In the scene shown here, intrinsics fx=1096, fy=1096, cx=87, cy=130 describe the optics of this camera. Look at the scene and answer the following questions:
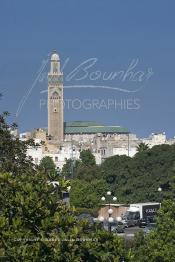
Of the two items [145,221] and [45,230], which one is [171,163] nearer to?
[145,221]

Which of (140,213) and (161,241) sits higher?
(140,213)

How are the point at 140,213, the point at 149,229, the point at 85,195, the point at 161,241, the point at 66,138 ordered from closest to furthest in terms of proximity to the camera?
1. the point at 161,241
2. the point at 149,229
3. the point at 140,213
4. the point at 85,195
5. the point at 66,138

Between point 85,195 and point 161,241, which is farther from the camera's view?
point 85,195

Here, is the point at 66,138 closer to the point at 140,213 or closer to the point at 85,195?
the point at 85,195

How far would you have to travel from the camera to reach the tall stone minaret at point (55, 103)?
6811 inches

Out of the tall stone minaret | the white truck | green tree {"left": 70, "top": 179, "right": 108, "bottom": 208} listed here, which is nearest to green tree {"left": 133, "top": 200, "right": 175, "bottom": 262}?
the white truck

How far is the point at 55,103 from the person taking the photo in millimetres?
173250

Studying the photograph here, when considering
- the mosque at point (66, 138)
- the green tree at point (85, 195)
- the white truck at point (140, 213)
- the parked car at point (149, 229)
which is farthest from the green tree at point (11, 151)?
the mosque at point (66, 138)

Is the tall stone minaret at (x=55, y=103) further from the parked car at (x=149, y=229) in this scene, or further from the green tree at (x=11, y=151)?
the green tree at (x=11, y=151)

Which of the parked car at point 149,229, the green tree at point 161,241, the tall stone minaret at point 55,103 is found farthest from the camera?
the tall stone minaret at point 55,103

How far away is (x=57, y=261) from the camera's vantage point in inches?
651

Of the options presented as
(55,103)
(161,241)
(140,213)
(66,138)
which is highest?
(55,103)

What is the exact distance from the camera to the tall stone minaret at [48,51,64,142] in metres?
173

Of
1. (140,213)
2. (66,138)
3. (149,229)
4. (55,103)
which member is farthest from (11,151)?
(66,138)
